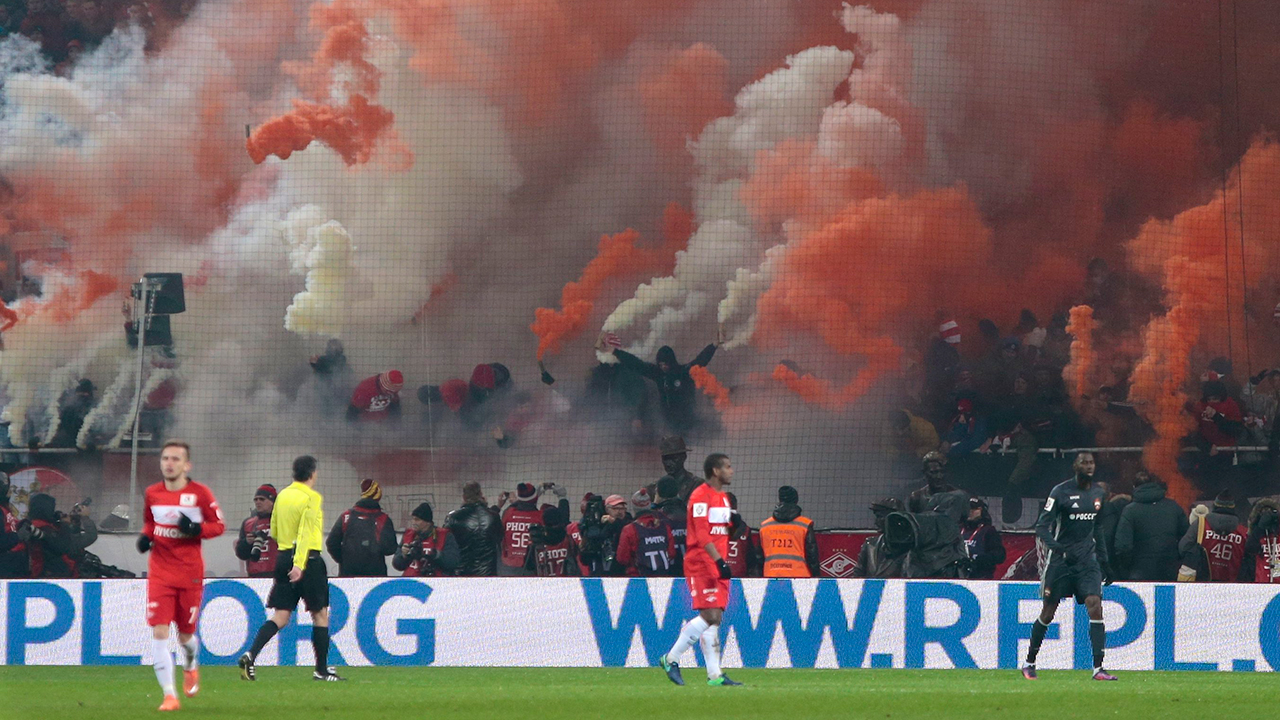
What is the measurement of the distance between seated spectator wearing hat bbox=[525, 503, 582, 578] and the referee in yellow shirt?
410 cm

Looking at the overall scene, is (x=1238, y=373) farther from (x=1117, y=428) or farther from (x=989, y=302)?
(x=989, y=302)

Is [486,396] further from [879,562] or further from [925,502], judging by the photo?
[925,502]

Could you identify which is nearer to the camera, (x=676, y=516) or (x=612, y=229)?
(x=676, y=516)

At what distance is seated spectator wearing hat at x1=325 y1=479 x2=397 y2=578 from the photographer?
38.6 feet

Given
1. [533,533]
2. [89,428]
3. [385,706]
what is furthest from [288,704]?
[89,428]

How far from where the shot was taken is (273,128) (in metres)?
23.0

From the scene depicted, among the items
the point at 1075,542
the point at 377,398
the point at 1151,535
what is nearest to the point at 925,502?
the point at 1151,535

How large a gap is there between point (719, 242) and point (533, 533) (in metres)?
8.82

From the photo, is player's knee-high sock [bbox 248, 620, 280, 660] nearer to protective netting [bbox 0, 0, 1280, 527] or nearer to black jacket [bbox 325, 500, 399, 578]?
black jacket [bbox 325, 500, 399, 578]

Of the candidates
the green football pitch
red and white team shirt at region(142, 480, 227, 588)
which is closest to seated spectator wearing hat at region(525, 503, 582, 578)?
the green football pitch

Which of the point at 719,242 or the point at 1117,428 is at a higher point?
the point at 719,242

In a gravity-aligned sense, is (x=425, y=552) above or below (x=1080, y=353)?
below

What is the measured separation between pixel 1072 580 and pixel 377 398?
1344cm

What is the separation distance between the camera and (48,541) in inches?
491
